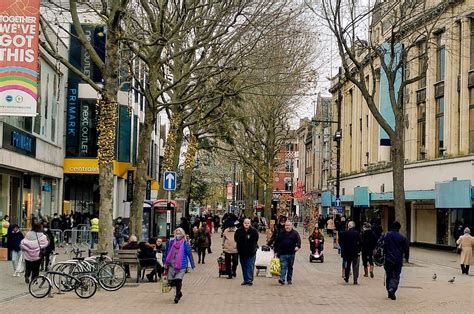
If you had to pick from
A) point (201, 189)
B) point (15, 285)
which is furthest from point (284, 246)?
point (201, 189)

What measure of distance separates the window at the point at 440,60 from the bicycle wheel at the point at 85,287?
28.8 metres

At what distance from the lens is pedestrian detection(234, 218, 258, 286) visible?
803 inches

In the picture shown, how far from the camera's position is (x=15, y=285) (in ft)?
62.7

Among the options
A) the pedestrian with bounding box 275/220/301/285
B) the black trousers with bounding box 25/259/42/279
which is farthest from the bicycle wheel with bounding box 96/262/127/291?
the pedestrian with bounding box 275/220/301/285

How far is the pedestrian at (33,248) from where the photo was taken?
60.5 ft

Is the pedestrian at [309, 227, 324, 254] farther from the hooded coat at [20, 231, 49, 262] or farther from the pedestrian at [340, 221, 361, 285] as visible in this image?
the hooded coat at [20, 231, 49, 262]

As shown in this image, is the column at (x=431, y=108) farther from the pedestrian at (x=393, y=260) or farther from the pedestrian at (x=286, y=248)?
the pedestrian at (x=393, y=260)

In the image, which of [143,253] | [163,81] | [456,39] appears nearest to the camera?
[143,253]

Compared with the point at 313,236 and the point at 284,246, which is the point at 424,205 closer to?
the point at 313,236

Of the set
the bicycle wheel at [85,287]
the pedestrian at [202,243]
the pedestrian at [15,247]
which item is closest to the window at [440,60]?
the pedestrian at [202,243]

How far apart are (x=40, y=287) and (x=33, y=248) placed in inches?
90.7

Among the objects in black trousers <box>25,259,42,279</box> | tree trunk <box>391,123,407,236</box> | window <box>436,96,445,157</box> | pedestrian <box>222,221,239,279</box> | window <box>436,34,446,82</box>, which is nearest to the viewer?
black trousers <box>25,259,42,279</box>

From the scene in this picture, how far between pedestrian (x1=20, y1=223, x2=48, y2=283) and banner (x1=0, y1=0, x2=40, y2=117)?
4114mm

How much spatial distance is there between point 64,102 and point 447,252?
2204 centimetres
